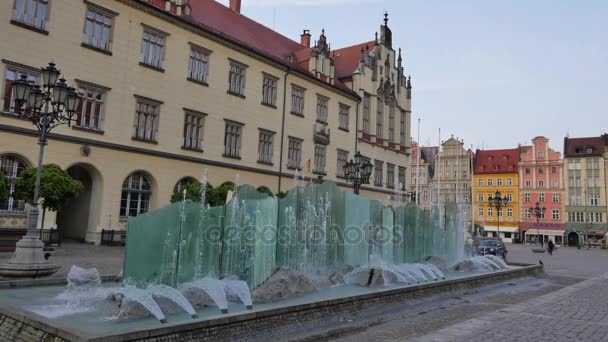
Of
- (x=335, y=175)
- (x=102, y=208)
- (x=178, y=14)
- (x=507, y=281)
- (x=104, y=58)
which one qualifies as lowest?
(x=507, y=281)

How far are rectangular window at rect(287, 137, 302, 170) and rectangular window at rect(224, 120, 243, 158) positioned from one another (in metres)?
4.99

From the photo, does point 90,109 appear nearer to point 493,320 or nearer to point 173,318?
point 173,318

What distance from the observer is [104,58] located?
76.2 ft

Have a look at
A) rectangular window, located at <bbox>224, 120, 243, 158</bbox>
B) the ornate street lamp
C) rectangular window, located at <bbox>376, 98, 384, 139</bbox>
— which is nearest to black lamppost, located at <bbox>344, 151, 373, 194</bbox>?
rectangular window, located at <bbox>224, 120, 243, 158</bbox>

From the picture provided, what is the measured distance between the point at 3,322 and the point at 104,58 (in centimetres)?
1888

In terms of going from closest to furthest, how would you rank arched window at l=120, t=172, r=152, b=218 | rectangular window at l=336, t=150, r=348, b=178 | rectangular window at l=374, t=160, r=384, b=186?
arched window at l=120, t=172, r=152, b=218 < rectangular window at l=336, t=150, r=348, b=178 < rectangular window at l=374, t=160, r=384, b=186

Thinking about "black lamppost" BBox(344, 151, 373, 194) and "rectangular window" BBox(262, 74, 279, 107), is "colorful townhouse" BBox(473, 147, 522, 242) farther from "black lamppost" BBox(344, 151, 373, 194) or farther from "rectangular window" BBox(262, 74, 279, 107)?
"black lamppost" BBox(344, 151, 373, 194)

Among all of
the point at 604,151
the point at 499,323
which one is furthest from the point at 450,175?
the point at 499,323

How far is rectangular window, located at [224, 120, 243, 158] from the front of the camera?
97.0 feet

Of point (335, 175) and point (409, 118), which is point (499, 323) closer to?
point (335, 175)

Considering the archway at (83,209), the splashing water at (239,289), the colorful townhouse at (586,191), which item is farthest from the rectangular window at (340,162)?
the colorful townhouse at (586,191)

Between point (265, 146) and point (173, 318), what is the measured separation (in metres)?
25.0

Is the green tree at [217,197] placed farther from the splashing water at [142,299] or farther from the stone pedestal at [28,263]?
the splashing water at [142,299]

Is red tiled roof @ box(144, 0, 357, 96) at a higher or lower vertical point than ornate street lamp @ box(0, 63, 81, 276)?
higher
